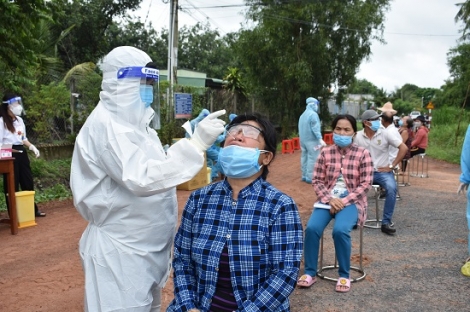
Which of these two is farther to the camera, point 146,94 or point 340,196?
point 340,196

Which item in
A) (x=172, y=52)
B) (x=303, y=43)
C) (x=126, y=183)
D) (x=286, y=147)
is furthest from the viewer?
(x=303, y=43)

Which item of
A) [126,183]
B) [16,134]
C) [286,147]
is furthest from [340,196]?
[286,147]

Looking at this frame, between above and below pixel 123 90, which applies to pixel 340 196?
below

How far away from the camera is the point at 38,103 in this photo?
993cm

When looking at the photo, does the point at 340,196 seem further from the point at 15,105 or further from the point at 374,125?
the point at 15,105

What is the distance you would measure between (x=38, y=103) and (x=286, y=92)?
447 inches

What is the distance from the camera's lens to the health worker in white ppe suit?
2023mm

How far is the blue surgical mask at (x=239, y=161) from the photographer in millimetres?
2176

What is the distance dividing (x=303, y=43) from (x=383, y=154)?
40.9 ft

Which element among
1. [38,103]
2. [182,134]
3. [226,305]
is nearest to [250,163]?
[226,305]

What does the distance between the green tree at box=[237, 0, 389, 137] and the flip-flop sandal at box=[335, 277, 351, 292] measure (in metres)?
14.1

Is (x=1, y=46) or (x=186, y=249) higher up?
(x=1, y=46)

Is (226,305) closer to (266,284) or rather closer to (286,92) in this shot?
(266,284)

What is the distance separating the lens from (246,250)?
200cm
